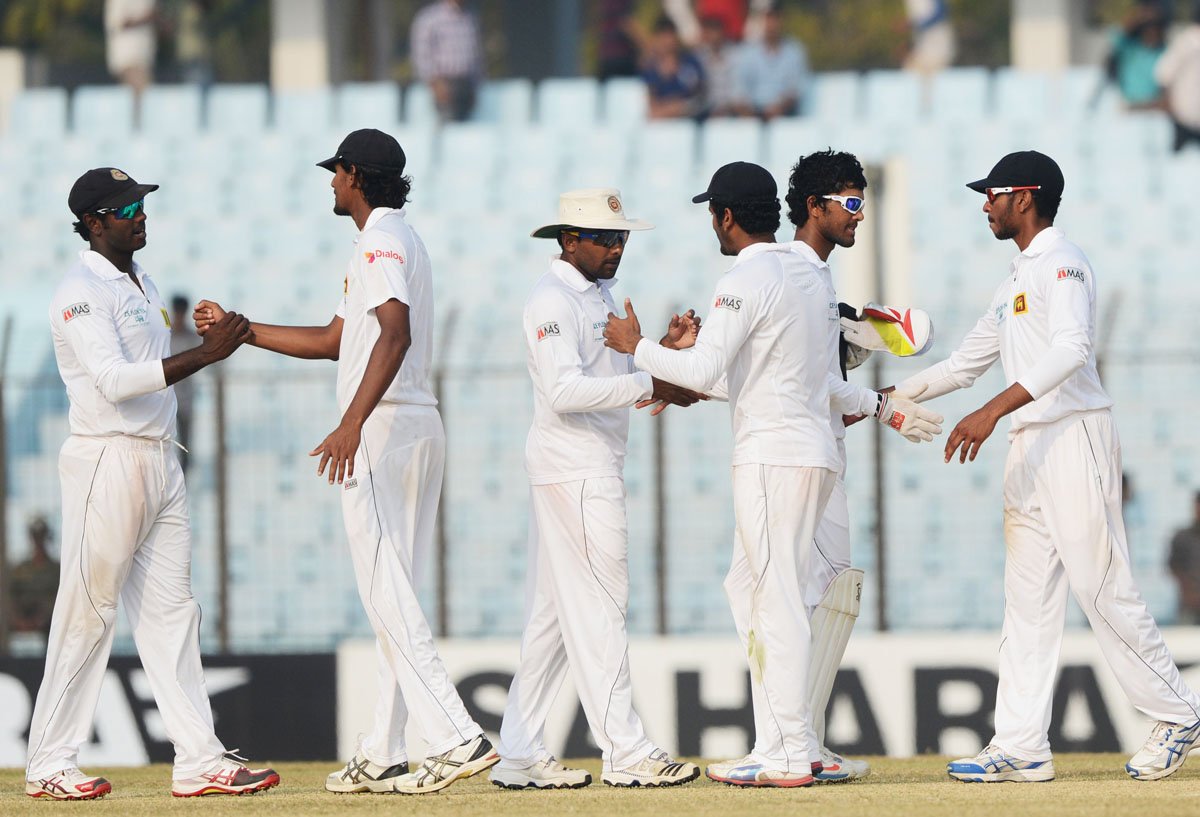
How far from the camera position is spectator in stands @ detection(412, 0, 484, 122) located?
18219mm

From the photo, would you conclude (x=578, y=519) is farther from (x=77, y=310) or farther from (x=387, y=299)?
(x=77, y=310)

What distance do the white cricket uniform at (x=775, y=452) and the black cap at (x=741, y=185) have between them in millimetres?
177

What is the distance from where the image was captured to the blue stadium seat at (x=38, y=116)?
62.0 ft

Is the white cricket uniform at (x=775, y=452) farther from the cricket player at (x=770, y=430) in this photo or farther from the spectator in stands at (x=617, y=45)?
the spectator in stands at (x=617, y=45)

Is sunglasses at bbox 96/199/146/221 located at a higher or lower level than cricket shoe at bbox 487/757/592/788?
higher

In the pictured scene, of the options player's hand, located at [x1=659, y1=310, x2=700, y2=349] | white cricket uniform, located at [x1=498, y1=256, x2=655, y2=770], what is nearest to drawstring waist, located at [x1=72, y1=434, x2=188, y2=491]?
white cricket uniform, located at [x1=498, y1=256, x2=655, y2=770]

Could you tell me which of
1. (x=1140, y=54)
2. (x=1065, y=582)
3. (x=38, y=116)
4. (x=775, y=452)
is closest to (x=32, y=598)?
(x=775, y=452)

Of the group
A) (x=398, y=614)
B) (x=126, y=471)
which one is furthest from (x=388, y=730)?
(x=126, y=471)

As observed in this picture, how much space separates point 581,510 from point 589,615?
0.37 meters

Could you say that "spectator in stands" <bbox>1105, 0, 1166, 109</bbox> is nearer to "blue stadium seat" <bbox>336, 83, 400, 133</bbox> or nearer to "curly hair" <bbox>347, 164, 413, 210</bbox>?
"blue stadium seat" <bbox>336, 83, 400, 133</bbox>

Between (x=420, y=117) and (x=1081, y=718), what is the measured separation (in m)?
10.7

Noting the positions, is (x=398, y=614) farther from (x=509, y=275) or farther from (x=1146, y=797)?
(x=509, y=275)

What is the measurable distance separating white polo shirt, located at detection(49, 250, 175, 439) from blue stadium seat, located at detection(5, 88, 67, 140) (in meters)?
12.1

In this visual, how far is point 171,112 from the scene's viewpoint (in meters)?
18.9
